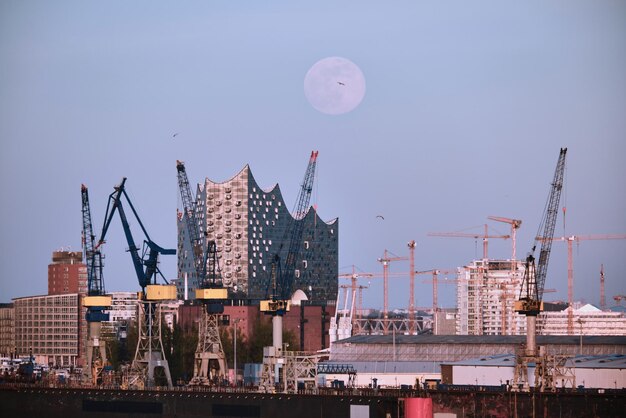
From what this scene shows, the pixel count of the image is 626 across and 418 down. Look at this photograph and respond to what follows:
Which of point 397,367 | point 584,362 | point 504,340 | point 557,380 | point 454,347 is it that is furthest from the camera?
point 504,340

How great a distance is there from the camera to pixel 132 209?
620ft

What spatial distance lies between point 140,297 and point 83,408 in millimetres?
27758

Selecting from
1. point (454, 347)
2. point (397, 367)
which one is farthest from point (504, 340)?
point (397, 367)

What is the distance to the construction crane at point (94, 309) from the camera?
173500 mm

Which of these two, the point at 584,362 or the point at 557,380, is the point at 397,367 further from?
the point at 584,362

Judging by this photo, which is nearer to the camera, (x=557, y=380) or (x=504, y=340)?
(x=557, y=380)

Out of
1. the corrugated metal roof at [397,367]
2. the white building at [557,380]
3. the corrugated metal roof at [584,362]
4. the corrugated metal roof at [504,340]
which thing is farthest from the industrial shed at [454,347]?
the white building at [557,380]

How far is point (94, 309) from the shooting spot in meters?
181

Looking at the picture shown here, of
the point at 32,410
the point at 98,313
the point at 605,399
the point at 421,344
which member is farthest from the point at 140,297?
the point at 605,399

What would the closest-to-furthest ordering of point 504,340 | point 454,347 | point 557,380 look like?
point 557,380
point 454,347
point 504,340

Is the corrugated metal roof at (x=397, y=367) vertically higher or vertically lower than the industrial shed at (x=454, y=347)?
lower

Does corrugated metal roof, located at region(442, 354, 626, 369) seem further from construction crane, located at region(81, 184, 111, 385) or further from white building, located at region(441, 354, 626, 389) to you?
construction crane, located at region(81, 184, 111, 385)

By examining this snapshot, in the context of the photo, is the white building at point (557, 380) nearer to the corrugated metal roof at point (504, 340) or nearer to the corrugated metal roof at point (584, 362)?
the corrugated metal roof at point (584, 362)

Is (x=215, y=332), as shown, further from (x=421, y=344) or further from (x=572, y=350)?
(x=572, y=350)
